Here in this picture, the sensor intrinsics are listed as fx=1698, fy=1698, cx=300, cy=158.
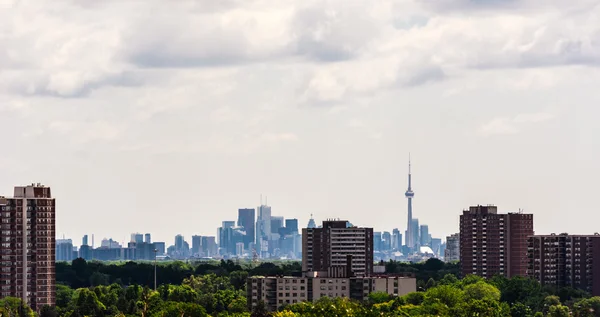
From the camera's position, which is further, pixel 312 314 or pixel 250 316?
pixel 250 316

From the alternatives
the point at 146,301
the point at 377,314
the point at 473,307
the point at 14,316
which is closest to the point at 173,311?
the point at 14,316

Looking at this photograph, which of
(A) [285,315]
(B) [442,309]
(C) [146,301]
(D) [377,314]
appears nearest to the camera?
(C) [146,301]

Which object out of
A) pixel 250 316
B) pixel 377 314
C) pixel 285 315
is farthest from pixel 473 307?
pixel 285 315

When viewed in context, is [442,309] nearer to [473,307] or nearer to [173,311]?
[473,307]

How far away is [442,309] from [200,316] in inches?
1153

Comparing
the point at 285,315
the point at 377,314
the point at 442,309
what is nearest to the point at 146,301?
the point at 285,315

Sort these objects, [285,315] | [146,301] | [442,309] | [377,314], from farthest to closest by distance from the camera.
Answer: [442,309] → [377,314] → [285,315] → [146,301]

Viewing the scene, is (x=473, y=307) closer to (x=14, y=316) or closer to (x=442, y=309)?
(x=442, y=309)

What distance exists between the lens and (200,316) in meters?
199

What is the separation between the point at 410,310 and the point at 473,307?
7.29 m

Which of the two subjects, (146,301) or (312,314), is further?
(312,314)

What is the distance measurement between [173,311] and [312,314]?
48.5 m

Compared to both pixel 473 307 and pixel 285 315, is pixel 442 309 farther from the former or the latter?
pixel 285 315

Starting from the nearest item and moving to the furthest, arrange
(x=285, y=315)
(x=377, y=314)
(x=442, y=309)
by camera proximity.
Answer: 1. (x=285, y=315)
2. (x=377, y=314)
3. (x=442, y=309)
